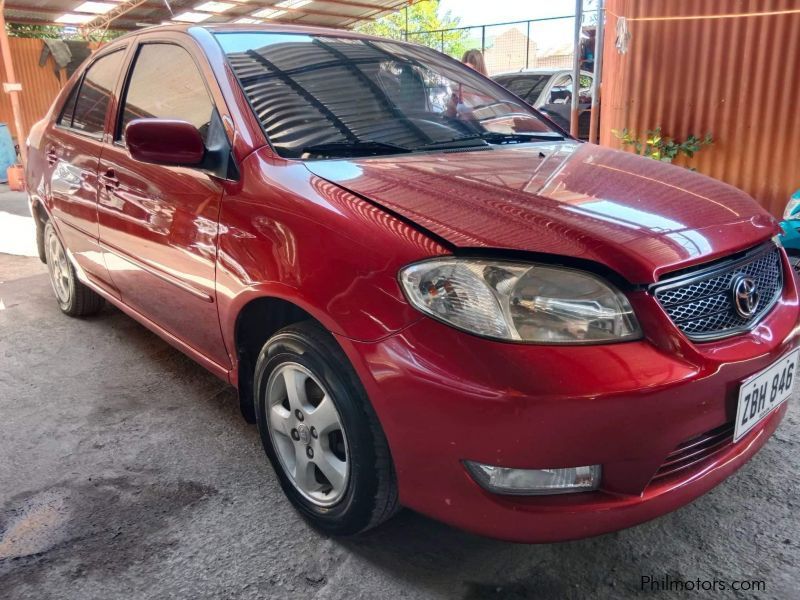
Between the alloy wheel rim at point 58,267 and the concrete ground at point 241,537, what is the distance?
1.32 metres

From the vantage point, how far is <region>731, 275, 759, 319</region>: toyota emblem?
1655 mm

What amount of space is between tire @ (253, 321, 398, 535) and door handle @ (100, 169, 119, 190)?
1.29 meters

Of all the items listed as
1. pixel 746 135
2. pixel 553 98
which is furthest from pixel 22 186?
pixel 746 135

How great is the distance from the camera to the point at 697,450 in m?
1.61

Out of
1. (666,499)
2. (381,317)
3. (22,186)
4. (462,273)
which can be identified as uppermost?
(462,273)

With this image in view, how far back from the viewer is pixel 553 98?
8266 millimetres

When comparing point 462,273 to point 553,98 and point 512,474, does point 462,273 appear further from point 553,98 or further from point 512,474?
point 553,98

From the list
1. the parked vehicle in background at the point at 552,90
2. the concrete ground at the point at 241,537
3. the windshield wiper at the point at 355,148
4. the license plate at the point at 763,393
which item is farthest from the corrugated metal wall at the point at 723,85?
the windshield wiper at the point at 355,148

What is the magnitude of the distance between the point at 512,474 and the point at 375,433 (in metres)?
0.37

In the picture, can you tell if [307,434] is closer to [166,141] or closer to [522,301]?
[522,301]

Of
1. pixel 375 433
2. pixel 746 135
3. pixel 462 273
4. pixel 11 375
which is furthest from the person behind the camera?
pixel 746 135

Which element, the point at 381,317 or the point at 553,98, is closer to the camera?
the point at 381,317

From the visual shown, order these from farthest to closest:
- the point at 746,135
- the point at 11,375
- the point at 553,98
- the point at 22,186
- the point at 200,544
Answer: the point at 22,186 < the point at 553,98 < the point at 746,135 < the point at 11,375 < the point at 200,544

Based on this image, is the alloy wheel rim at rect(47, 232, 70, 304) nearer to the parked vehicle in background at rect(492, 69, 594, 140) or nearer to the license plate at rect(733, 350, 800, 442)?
the license plate at rect(733, 350, 800, 442)
